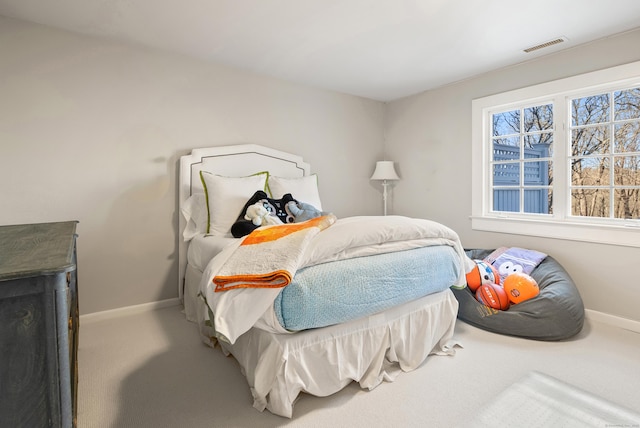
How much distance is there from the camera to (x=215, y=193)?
285 cm

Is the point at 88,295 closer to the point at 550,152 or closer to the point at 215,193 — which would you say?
the point at 215,193

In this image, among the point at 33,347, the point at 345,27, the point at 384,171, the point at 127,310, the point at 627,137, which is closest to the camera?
the point at 33,347

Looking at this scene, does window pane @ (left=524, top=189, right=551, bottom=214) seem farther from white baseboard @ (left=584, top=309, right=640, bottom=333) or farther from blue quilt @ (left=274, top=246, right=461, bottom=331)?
blue quilt @ (left=274, top=246, right=461, bottom=331)

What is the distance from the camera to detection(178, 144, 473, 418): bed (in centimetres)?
152

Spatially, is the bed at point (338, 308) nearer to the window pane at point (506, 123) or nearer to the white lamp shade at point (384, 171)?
the window pane at point (506, 123)

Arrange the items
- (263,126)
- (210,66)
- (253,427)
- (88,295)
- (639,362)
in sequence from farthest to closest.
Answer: (263,126) → (210,66) → (88,295) → (639,362) → (253,427)

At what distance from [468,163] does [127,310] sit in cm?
364

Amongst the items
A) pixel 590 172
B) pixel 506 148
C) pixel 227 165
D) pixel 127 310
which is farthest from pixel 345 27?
pixel 127 310

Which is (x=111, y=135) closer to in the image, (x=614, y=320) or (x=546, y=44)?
(x=546, y=44)

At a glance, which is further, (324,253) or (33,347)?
(324,253)

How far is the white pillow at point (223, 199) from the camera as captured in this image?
2.80m

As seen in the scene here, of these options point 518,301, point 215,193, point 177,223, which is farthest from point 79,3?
point 518,301

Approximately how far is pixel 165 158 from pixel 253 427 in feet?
7.69

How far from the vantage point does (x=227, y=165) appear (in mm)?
3244
